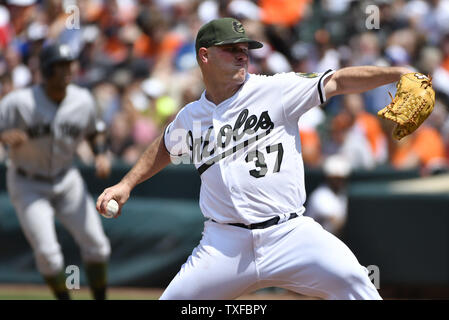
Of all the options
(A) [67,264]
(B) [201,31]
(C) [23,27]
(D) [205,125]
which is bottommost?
(A) [67,264]

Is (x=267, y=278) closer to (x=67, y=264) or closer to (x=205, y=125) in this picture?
(x=205, y=125)

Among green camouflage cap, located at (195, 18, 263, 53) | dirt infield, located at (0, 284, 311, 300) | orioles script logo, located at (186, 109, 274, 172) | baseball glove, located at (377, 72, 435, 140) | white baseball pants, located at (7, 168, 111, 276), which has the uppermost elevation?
green camouflage cap, located at (195, 18, 263, 53)

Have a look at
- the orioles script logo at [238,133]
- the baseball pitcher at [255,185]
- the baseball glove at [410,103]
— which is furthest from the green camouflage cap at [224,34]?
the baseball glove at [410,103]

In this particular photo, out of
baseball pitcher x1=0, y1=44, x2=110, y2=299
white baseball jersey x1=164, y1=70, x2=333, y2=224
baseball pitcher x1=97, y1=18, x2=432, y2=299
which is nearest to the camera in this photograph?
baseball pitcher x1=97, y1=18, x2=432, y2=299

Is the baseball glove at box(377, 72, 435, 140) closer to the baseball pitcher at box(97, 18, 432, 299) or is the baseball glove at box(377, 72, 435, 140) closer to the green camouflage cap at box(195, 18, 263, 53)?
the baseball pitcher at box(97, 18, 432, 299)

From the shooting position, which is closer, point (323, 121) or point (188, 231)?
point (188, 231)

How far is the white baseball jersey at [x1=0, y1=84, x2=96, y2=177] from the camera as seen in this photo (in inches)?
284

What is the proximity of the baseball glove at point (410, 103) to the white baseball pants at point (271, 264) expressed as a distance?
72cm

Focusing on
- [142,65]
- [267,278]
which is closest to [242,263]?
[267,278]

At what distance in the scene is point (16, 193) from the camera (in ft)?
23.6

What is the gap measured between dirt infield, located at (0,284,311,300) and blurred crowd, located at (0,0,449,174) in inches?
63.8

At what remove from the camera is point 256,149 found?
4289mm

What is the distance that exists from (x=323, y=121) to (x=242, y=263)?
6.34 meters

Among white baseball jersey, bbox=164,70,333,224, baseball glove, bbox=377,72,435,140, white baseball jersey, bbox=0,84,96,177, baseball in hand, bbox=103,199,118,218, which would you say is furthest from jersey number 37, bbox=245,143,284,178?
white baseball jersey, bbox=0,84,96,177
